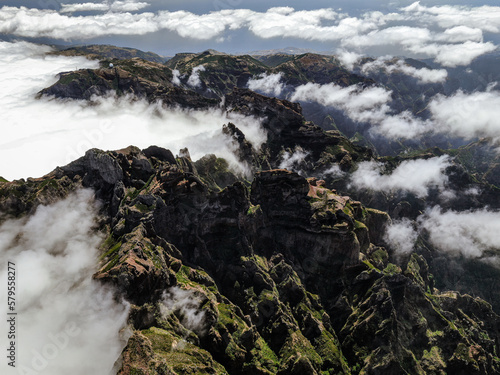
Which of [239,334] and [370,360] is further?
[370,360]

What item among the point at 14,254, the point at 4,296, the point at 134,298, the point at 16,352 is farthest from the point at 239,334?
the point at 14,254

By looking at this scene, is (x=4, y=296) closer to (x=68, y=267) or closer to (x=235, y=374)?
(x=68, y=267)

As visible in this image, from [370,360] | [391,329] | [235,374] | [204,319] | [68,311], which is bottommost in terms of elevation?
[370,360]

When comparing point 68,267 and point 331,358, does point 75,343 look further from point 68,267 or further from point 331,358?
point 331,358

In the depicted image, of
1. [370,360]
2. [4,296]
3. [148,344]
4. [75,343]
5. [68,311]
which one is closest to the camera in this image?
[148,344]

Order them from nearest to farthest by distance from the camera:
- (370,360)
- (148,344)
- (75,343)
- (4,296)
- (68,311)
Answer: (148,344), (75,343), (68,311), (4,296), (370,360)

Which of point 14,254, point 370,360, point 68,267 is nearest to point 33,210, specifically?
point 14,254

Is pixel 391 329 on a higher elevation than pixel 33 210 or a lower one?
lower

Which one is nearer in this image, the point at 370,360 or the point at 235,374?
the point at 235,374

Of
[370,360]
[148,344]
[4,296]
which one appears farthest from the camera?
[370,360]
